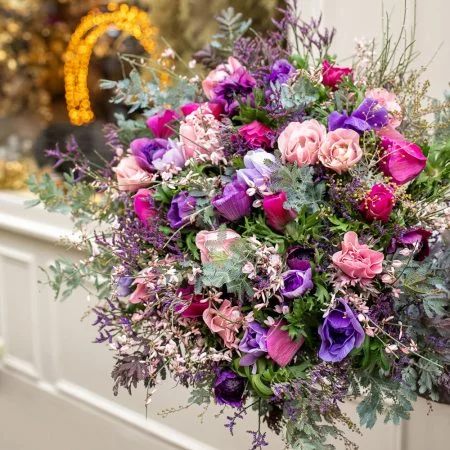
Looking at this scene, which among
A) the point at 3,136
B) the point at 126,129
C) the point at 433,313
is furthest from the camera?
the point at 3,136

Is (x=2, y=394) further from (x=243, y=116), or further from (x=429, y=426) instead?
(x=243, y=116)

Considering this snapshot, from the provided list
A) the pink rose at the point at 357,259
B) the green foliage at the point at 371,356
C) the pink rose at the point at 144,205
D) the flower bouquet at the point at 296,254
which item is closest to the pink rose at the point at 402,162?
the flower bouquet at the point at 296,254

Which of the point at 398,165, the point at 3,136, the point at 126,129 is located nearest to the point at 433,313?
the point at 398,165

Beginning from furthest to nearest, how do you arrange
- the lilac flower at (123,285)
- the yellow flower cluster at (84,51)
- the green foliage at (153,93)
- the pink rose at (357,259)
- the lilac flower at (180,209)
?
1. the yellow flower cluster at (84,51)
2. the green foliage at (153,93)
3. the lilac flower at (123,285)
4. the lilac flower at (180,209)
5. the pink rose at (357,259)

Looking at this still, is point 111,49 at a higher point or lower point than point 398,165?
higher

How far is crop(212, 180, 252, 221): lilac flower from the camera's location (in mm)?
958

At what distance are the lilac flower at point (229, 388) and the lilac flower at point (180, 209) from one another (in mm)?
226

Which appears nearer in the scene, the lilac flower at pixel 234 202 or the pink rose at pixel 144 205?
the lilac flower at pixel 234 202

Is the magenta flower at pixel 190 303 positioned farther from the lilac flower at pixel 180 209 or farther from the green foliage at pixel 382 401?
the green foliage at pixel 382 401

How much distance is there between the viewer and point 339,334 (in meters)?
0.92

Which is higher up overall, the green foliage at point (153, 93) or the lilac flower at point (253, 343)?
the green foliage at point (153, 93)

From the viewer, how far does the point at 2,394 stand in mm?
3035

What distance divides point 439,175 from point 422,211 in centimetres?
9

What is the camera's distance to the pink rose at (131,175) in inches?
44.6
